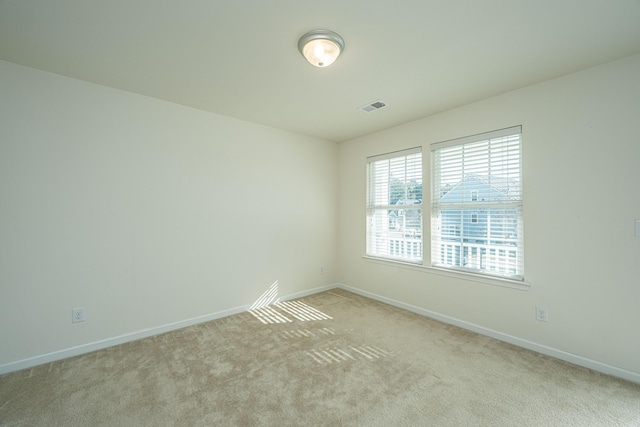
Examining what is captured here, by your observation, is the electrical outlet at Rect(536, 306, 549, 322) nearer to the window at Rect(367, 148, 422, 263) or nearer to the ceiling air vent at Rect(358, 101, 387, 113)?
the window at Rect(367, 148, 422, 263)

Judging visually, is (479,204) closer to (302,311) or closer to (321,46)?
(321,46)

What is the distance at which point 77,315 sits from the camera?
8.13 ft

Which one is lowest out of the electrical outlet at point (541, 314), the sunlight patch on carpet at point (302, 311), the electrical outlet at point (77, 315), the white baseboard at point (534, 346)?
the sunlight patch on carpet at point (302, 311)

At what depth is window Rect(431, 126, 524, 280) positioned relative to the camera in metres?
2.74

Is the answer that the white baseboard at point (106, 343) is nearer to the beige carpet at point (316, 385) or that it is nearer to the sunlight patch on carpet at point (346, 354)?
the beige carpet at point (316, 385)

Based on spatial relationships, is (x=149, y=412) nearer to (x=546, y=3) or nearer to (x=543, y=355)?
(x=543, y=355)

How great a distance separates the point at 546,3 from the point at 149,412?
11.7 ft

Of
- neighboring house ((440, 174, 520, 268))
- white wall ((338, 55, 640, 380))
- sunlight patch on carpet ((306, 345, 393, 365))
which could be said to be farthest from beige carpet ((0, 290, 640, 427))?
neighboring house ((440, 174, 520, 268))

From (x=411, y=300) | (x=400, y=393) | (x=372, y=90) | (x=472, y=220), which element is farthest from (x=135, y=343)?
(x=472, y=220)

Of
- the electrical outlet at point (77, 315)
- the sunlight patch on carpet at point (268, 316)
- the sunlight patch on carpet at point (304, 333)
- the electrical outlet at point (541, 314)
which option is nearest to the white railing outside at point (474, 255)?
the electrical outlet at point (541, 314)

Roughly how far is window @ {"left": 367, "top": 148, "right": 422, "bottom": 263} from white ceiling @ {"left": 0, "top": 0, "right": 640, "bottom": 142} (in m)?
1.06

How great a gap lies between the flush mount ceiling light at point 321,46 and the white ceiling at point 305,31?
0.05 meters

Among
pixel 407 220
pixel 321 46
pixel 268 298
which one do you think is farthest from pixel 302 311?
pixel 321 46

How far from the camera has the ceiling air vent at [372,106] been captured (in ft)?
9.90
